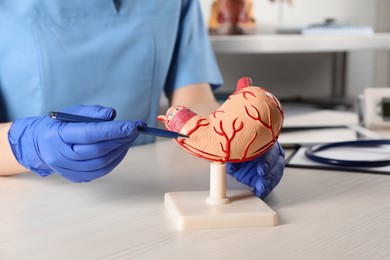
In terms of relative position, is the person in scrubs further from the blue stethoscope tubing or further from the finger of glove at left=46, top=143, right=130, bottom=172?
the blue stethoscope tubing

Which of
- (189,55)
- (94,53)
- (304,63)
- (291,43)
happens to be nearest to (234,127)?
(94,53)

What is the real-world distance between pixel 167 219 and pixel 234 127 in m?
0.13

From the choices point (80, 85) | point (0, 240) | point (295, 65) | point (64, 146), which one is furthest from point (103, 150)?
point (295, 65)

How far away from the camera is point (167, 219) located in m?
0.74

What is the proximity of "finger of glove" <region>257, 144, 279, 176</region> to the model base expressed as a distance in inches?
1.7

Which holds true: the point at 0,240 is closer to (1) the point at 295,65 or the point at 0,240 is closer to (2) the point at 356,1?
(1) the point at 295,65

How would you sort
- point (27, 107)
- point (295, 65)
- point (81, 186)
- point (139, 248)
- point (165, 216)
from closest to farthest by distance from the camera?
1. point (139, 248)
2. point (165, 216)
3. point (81, 186)
4. point (27, 107)
5. point (295, 65)

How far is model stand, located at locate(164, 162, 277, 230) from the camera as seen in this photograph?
0.70 meters

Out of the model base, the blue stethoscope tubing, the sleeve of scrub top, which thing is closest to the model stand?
the model base

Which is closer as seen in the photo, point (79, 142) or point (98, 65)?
point (79, 142)

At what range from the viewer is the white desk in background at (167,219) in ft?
2.09

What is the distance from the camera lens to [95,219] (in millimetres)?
739

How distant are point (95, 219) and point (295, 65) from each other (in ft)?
6.45

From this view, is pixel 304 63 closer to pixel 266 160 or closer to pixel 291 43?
pixel 291 43
